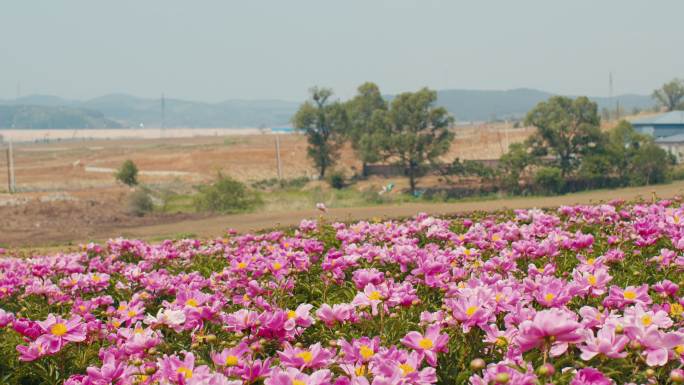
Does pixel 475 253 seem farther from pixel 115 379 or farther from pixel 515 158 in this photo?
pixel 515 158

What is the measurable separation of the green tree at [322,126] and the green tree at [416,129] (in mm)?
7154

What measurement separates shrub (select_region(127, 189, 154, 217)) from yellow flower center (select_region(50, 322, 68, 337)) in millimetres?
30834

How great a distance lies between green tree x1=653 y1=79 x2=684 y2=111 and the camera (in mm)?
99312

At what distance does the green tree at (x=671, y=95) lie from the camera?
99.3 meters

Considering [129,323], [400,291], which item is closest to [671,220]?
[400,291]

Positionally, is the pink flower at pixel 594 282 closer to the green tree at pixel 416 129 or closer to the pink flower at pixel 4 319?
the pink flower at pixel 4 319

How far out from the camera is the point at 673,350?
7.21ft

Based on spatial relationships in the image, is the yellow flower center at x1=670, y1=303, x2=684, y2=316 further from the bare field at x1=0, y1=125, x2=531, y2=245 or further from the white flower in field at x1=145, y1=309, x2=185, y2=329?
the bare field at x1=0, y1=125, x2=531, y2=245

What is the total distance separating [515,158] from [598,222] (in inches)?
1402

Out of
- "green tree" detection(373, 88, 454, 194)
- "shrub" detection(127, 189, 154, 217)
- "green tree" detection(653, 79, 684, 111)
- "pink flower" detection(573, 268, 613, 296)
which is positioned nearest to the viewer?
"pink flower" detection(573, 268, 613, 296)

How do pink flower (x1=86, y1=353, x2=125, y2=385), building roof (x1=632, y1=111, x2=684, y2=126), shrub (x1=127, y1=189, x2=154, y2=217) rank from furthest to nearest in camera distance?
1. building roof (x1=632, y1=111, x2=684, y2=126)
2. shrub (x1=127, y1=189, x2=154, y2=217)
3. pink flower (x1=86, y1=353, x2=125, y2=385)

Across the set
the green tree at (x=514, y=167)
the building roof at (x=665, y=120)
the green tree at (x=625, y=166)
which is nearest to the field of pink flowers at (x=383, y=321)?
the green tree at (x=514, y=167)

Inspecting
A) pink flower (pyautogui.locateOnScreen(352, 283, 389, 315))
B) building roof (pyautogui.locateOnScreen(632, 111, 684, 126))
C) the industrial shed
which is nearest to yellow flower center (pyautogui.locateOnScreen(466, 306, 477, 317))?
pink flower (pyautogui.locateOnScreen(352, 283, 389, 315))

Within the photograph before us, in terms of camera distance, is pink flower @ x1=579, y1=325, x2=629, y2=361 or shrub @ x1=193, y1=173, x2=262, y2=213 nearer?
pink flower @ x1=579, y1=325, x2=629, y2=361
